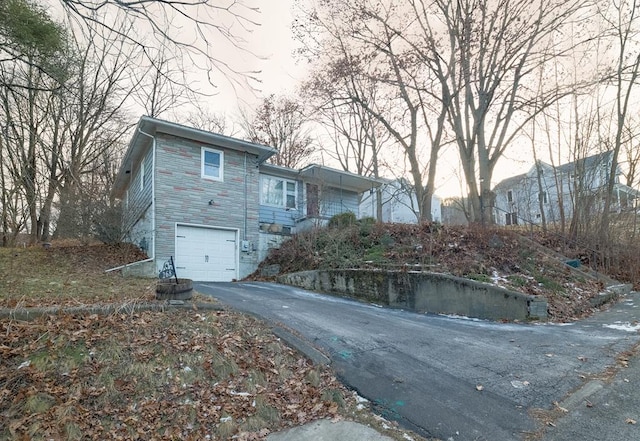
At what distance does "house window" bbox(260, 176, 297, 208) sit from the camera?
1439cm

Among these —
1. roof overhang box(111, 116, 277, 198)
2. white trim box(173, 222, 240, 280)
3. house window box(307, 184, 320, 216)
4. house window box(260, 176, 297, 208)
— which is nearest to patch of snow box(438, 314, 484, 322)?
white trim box(173, 222, 240, 280)

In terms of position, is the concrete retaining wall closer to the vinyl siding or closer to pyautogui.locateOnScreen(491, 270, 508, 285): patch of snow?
pyautogui.locateOnScreen(491, 270, 508, 285): patch of snow

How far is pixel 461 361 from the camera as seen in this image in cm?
433

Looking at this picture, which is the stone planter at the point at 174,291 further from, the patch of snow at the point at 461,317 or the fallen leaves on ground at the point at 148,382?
the patch of snow at the point at 461,317

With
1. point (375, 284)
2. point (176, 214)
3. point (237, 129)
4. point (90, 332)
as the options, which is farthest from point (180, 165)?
point (237, 129)

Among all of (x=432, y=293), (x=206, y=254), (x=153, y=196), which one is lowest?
(x=432, y=293)

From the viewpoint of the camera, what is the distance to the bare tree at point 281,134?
24672 mm

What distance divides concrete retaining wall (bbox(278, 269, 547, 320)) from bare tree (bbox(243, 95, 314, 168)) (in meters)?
16.2

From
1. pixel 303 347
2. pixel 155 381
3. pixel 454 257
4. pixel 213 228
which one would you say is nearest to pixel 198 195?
pixel 213 228

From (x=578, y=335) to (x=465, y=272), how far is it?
2.57m

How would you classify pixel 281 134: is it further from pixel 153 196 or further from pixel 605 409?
pixel 605 409

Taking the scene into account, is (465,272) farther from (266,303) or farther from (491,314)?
(266,303)

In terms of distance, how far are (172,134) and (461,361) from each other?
1038cm

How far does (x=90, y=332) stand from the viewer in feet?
12.3
